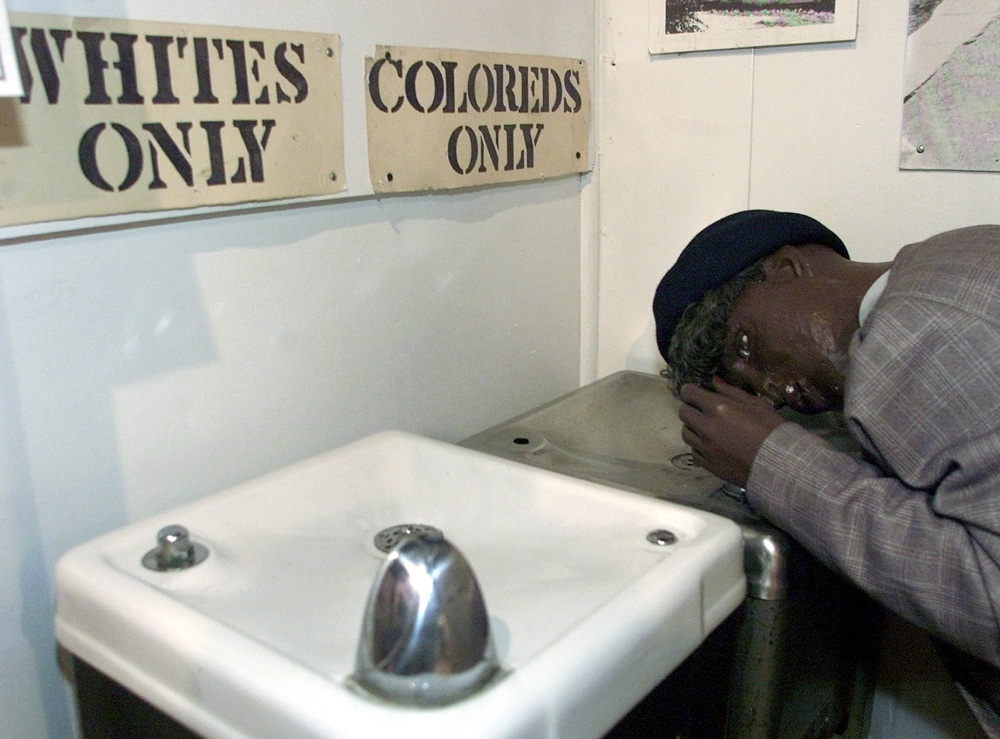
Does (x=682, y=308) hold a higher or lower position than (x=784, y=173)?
lower

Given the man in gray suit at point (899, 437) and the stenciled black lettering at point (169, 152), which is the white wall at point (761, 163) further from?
the stenciled black lettering at point (169, 152)

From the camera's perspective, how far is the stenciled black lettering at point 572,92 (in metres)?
1.31

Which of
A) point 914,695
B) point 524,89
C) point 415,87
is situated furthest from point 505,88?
point 914,695

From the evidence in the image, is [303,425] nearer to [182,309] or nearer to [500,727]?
[182,309]

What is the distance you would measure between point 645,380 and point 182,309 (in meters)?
0.73

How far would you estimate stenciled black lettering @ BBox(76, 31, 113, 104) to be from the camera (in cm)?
75

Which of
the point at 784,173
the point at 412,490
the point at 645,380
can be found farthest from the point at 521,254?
the point at 412,490

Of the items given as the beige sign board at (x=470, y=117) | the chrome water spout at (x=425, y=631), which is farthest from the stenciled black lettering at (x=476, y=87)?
the chrome water spout at (x=425, y=631)

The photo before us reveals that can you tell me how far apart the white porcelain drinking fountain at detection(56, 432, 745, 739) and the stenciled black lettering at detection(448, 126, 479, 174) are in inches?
14.9

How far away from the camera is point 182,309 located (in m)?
0.88

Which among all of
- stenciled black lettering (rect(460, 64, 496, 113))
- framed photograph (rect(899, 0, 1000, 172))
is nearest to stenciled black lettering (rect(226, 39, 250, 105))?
stenciled black lettering (rect(460, 64, 496, 113))

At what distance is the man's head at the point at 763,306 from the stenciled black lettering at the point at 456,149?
29 cm

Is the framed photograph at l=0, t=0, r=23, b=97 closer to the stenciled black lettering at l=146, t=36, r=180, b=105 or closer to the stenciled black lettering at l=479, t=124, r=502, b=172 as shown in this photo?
the stenciled black lettering at l=146, t=36, r=180, b=105

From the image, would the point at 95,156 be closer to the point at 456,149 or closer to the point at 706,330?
the point at 456,149
